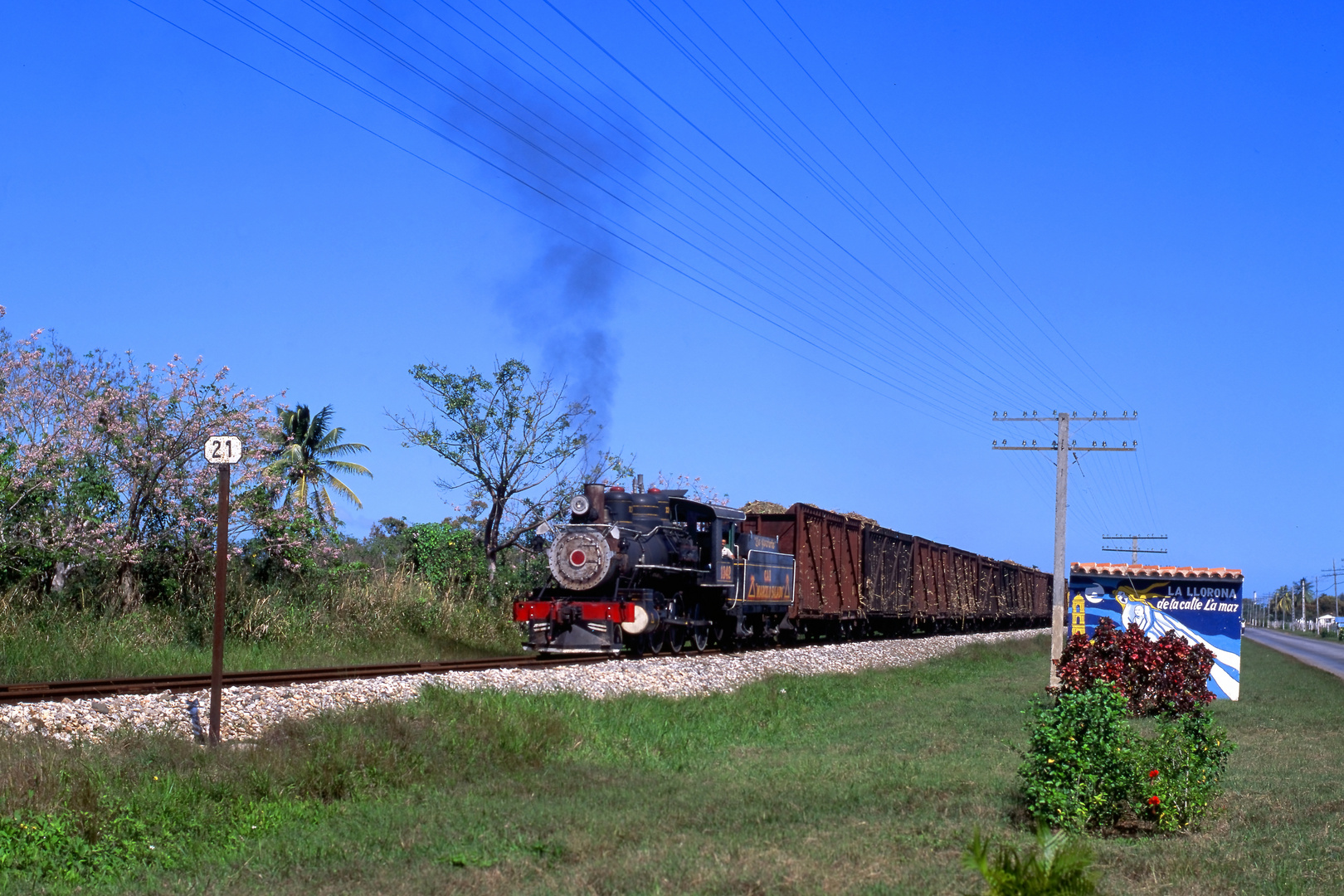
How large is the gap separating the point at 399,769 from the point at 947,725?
7.75 meters

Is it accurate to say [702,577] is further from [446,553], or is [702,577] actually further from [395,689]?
[395,689]

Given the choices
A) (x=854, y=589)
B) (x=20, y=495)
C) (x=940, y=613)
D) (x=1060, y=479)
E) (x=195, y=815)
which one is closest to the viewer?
(x=195, y=815)

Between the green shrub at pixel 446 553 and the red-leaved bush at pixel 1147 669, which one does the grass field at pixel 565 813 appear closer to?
the red-leaved bush at pixel 1147 669

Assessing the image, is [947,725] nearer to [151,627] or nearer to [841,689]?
[841,689]

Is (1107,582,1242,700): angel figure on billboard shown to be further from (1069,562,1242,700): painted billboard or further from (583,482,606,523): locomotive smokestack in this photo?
(583,482,606,523): locomotive smokestack

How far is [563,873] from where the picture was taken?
729 centimetres

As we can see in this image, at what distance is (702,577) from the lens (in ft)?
76.5

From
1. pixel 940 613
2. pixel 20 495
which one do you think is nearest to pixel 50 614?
pixel 20 495

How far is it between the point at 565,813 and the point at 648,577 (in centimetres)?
1334

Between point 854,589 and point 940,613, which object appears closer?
point 854,589

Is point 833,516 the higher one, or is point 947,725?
point 833,516

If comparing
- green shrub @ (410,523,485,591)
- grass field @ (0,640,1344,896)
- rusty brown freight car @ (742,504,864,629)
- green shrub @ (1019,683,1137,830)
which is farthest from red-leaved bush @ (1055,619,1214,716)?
green shrub @ (410,523,485,591)

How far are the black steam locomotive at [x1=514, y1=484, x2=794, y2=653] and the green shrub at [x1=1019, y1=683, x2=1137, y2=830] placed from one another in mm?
12471

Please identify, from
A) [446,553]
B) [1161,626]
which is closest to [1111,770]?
[1161,626]
